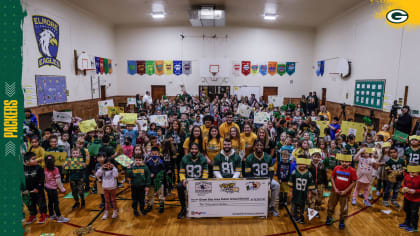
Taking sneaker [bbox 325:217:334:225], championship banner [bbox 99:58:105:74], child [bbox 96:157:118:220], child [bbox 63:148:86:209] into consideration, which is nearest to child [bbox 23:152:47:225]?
child [bbox 63:148:86:209]

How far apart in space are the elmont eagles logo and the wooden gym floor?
9043 millimetres

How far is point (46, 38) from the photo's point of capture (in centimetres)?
1142

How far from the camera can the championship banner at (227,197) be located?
16.5 feet

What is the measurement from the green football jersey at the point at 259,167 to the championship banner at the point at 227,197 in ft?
1.22

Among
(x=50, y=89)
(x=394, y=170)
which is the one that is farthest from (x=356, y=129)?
(x=50, y=89)

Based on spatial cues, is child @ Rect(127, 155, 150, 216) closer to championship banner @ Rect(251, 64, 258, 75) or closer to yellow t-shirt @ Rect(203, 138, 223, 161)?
yellow t-shirt @ Rect(203, 138, 223, 161)

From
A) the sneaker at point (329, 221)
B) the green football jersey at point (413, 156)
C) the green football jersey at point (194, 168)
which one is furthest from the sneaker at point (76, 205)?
the green football jersey at point (413, 156)

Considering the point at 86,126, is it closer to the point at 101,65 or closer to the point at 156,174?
the point at 156,174

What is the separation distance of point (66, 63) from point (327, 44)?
17.9 meters

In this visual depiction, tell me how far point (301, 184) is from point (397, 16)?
33.9ft

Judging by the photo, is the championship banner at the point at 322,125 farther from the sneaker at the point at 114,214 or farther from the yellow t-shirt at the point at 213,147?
the sneaker at the point at 114,214

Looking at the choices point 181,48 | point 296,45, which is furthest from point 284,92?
point 181,48

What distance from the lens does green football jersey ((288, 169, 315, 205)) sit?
4.96 metres

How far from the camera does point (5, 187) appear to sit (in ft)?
7.29
